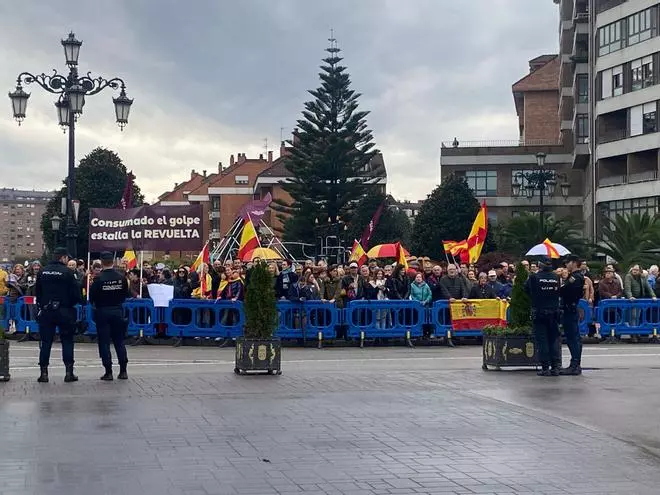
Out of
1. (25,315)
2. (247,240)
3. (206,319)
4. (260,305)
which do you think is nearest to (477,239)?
(247,240)

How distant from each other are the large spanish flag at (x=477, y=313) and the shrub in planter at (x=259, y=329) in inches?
334

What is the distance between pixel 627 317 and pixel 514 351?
364 inches

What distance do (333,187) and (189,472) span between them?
183 feet

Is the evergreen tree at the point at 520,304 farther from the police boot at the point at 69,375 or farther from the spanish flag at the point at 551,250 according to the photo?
the spanish flag at the point at 551,250

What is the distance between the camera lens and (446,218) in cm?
6606

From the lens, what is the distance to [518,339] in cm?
1619

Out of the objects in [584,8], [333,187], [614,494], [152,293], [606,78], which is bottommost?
[614,494]

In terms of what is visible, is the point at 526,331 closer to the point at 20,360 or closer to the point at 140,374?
the point at 140,374

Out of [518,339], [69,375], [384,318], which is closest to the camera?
[69,375]

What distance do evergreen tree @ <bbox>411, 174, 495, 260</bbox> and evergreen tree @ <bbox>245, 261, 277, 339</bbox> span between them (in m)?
49.8

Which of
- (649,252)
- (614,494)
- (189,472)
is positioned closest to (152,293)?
(189,472)

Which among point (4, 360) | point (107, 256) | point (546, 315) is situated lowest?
point (4, 360)

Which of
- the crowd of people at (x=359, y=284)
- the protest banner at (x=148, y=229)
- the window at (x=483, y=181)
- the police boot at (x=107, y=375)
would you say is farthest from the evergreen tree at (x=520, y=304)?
the window at (x=483, y=181)

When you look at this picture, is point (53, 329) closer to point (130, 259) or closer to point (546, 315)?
point (546, 315)
